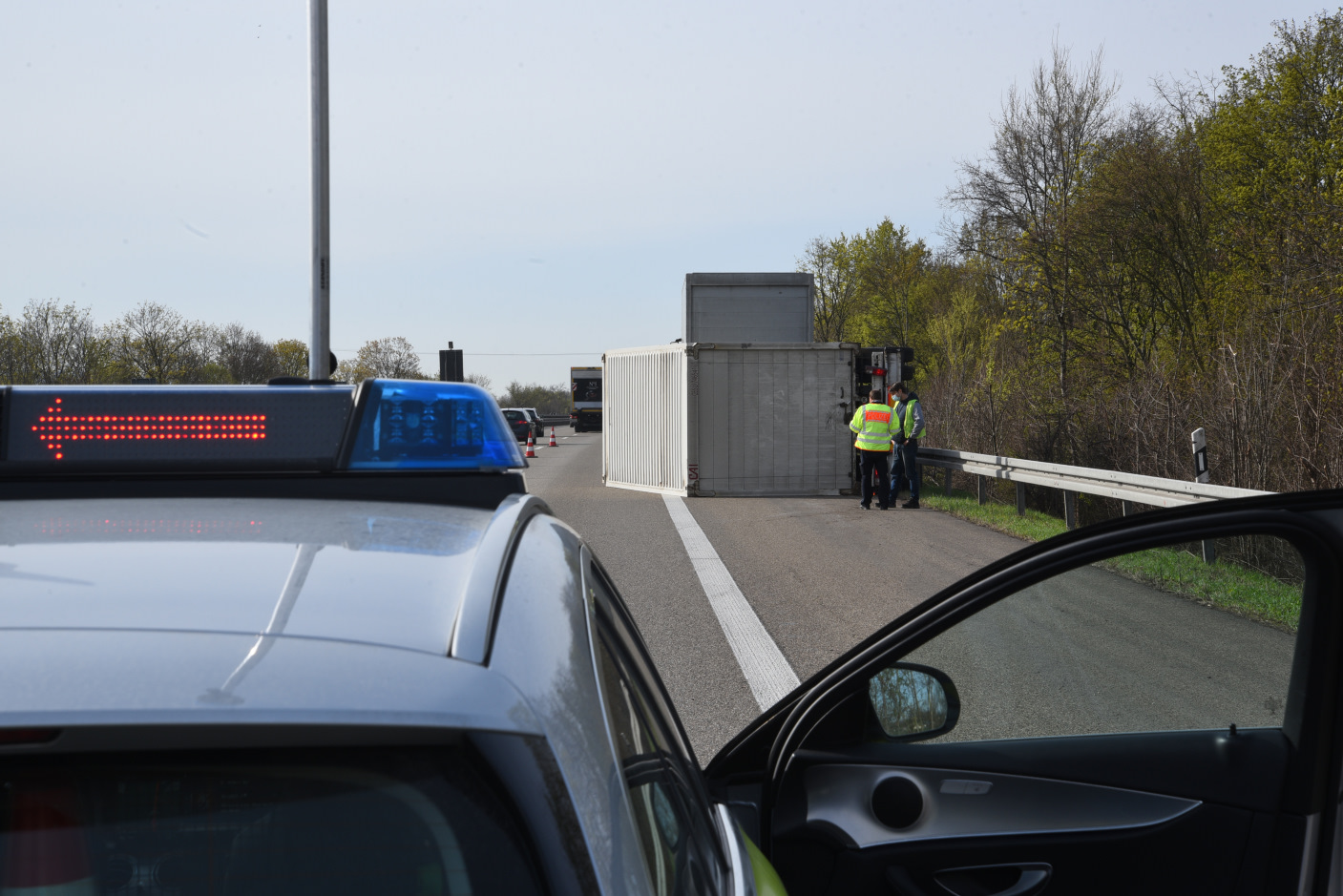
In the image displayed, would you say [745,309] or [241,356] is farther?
[241,356]

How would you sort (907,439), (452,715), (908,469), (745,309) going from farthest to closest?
(745,309)
(908,469)
(907,439)
(452,715)

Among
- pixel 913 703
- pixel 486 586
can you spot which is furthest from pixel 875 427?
pixel 486 586

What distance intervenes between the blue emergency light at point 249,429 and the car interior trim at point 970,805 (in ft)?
3.50

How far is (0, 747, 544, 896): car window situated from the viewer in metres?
1.04

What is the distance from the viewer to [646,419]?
2325cm

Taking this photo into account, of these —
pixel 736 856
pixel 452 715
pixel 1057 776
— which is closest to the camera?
pixel 452 715

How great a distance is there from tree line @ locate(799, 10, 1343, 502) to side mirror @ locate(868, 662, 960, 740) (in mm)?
11067

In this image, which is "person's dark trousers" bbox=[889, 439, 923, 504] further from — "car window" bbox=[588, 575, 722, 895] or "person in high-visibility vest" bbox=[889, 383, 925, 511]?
"car window" bbox=[588, 575, 722, 895]

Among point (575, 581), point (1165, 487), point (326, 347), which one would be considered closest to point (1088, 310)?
point (1165, 487)

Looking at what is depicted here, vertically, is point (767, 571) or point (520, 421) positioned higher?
point (520, 421)

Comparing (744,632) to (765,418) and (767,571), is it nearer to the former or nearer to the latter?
(767,571)

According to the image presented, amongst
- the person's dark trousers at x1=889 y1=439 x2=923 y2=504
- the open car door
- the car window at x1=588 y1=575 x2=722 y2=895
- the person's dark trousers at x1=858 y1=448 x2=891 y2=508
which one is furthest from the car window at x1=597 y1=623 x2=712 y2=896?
the person's dark trousers at x1=889 y1=439 x2=923 y2=504

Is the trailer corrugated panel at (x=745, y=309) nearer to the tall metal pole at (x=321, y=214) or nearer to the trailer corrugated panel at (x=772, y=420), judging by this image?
the trailer corrugated panel at (x=772, y=420)

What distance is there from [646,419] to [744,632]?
14.7 metres
